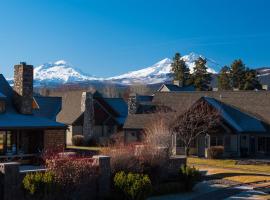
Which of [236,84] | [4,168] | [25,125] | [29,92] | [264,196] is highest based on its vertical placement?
[236,84]

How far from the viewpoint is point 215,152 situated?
49.8m

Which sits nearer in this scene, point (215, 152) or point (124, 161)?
point (124, 161)

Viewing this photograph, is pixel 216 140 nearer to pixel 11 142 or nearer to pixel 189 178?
pixel 189 178

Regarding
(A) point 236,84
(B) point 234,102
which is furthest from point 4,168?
(A) point 236,84

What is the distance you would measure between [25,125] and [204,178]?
12.0 metres

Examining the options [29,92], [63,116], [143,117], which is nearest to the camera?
[29,92]

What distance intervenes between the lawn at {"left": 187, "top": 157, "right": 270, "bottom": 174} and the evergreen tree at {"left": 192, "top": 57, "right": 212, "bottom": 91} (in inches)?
2333

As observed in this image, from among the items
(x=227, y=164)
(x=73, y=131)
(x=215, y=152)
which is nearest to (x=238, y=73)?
(x=73, y=131)

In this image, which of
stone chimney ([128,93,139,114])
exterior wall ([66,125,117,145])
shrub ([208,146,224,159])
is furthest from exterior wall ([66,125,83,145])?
shrub ([208,146,224,159])

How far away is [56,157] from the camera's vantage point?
24750 mm

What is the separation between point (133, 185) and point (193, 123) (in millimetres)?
26807

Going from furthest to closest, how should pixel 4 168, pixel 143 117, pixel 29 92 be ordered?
1. pixel 143 117
2. pixel 29 92
3. pixel 4 168

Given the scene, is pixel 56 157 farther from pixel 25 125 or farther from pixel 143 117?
pixel 143 117

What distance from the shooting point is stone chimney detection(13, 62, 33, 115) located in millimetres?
36781
